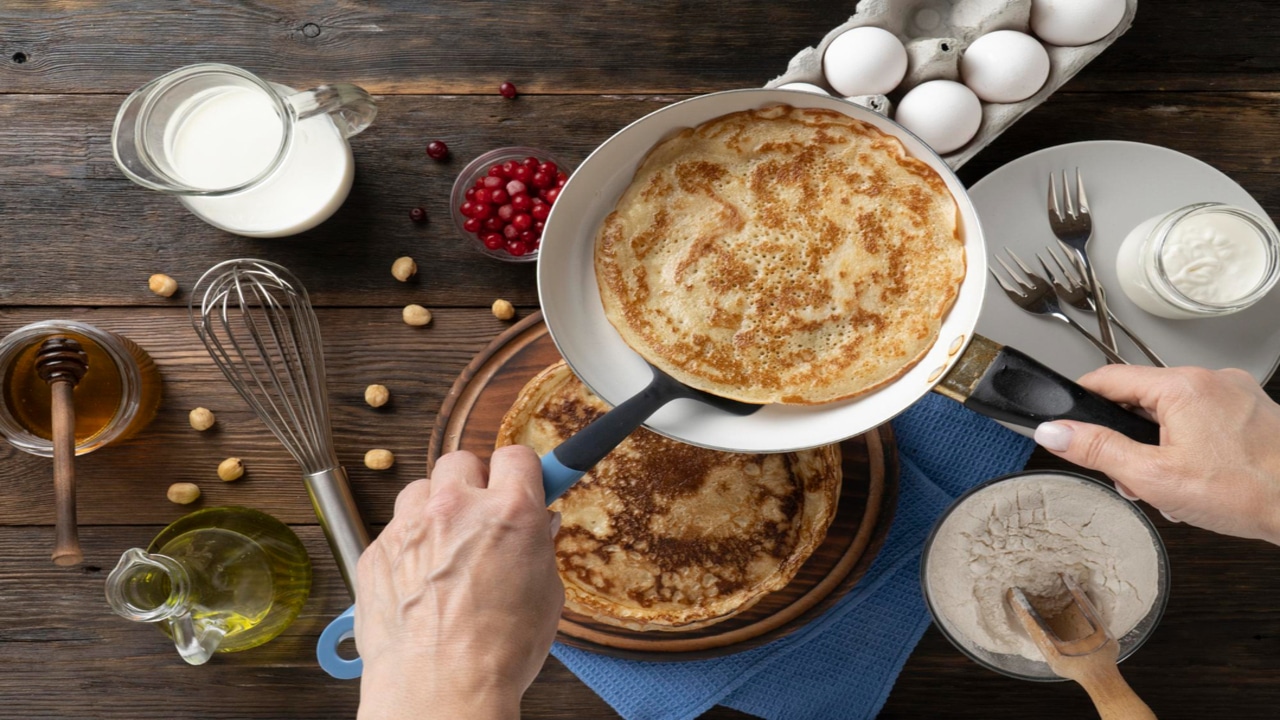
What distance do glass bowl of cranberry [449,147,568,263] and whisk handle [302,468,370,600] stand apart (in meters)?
0.53

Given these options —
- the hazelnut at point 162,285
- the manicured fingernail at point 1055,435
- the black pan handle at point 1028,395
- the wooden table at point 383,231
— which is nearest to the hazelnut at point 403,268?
the wooden table at point 383,231

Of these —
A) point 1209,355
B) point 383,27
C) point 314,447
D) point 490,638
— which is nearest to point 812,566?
point 490,638

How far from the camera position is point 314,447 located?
162 cm

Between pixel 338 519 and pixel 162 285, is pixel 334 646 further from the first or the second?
pixel 162 285

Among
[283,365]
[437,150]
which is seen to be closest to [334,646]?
[283,365]

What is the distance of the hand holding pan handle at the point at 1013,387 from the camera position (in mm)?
1204

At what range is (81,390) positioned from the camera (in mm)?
1631

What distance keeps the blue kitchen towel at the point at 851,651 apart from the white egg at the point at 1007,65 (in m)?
0.56

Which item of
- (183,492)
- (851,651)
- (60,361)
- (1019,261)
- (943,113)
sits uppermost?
(943,113)

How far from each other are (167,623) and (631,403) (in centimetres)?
103

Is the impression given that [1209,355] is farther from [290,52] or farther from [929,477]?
[290,52]

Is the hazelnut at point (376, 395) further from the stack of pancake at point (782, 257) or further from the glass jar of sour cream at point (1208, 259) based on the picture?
the glass jar of sour cream at point (1208, 259)

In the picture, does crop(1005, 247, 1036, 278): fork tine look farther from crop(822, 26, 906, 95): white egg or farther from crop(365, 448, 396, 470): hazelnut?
crop(365, 448, 396, 470): hazelnut

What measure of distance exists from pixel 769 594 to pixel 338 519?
2.70 ft
